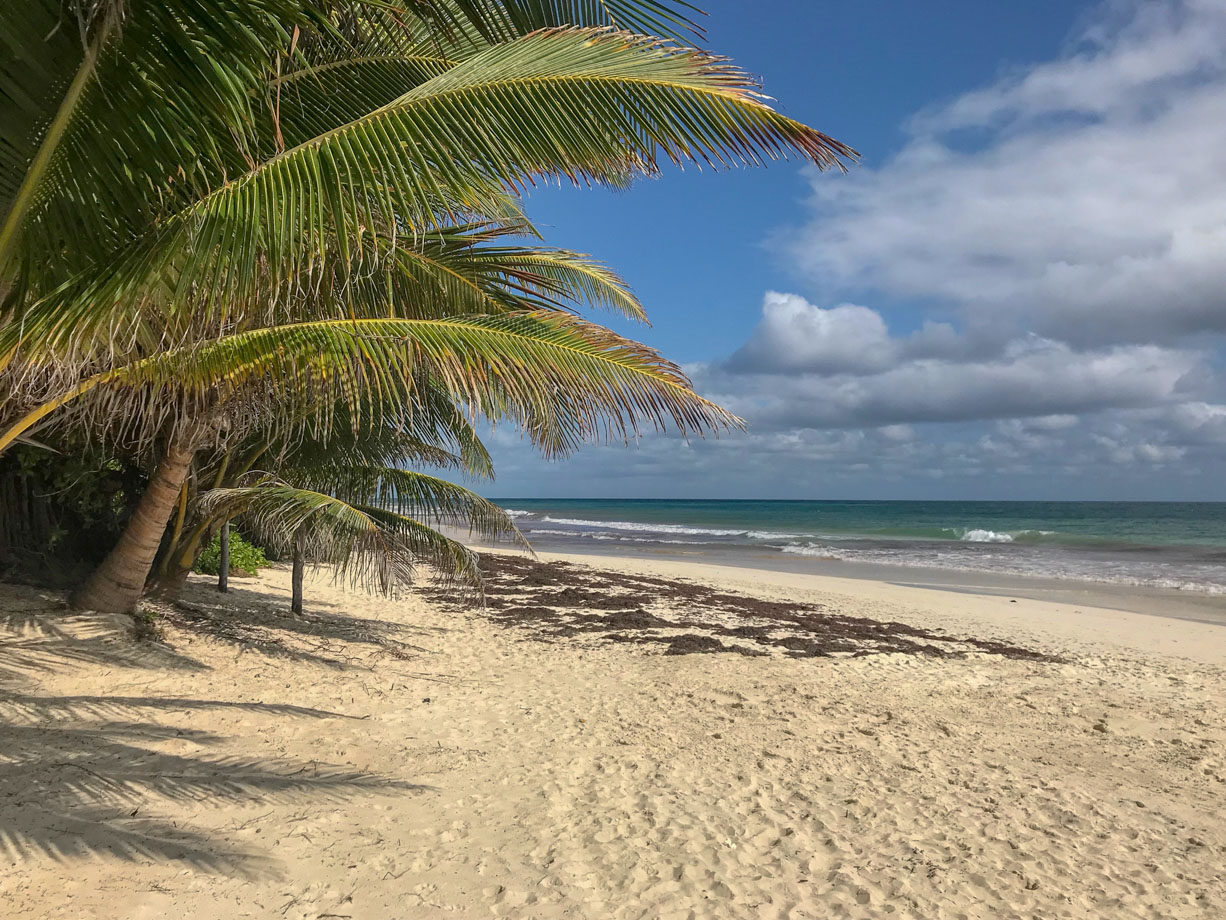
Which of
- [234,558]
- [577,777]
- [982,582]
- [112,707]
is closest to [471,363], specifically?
[577,777]

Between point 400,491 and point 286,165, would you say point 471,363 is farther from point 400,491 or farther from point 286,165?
point 400,491

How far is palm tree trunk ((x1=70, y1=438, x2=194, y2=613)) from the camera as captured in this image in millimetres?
6242

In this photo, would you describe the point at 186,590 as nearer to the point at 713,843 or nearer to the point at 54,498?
the point at 54,498

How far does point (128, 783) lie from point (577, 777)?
→ 2.53 meters

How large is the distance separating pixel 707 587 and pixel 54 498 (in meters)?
11.5

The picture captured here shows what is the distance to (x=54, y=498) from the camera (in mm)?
7879

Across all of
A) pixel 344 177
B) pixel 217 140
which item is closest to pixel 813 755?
pixel 344 177

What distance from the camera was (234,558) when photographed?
40.5ft

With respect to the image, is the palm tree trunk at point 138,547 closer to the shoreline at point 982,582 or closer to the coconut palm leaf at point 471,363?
the coconut palm leaf at point 471,363

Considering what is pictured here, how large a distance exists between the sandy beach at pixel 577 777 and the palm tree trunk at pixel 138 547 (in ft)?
0.82

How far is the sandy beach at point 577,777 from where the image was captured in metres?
3.52

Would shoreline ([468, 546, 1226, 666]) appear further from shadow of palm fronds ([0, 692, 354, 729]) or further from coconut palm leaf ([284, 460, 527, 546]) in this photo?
shadow of palm fronds ([0, 692, 354, 729])

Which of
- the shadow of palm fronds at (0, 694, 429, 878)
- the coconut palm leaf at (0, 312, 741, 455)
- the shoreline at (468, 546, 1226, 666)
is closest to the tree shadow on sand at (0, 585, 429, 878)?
the shadow of palm fronds at (0, 694, 429, 878)

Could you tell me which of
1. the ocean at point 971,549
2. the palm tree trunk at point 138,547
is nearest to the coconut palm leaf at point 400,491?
the palm tree trunk at point 138,547
